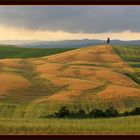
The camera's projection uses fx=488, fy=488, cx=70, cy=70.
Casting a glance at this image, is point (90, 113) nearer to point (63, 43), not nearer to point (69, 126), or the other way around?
point (69, 126)

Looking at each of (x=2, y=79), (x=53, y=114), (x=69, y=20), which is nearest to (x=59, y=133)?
(x=53, y=114)

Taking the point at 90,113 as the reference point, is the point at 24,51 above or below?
above

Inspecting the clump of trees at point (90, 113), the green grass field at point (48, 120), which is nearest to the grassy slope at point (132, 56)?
the green grass field at point (48, 120)

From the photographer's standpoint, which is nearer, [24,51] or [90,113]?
[90,113]

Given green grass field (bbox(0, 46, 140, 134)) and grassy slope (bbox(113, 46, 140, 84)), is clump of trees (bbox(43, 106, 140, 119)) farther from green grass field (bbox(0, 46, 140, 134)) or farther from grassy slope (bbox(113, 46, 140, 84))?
grassy slope (bbox(113, 46, 140, 84))
